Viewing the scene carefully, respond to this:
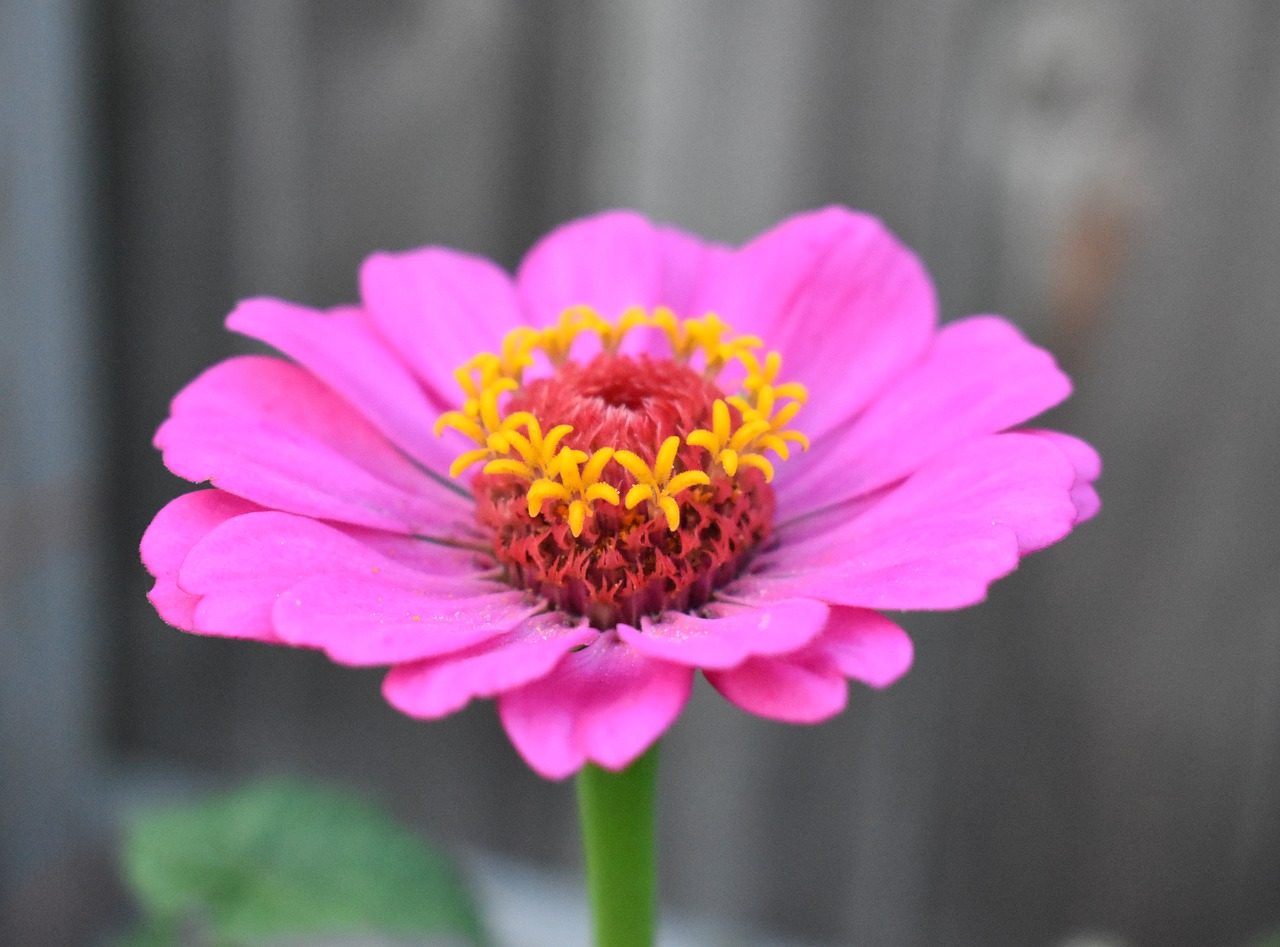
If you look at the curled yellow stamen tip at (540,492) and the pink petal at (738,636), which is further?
the curled yellow stamen tip at (540,492)

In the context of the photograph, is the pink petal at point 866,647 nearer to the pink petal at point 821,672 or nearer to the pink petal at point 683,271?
the pink petal at point 821,672

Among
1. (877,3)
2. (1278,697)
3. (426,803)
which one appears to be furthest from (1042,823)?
(877,3)

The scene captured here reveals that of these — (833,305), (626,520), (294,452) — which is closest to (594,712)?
(626,520)

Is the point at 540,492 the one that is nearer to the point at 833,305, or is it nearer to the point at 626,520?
the point at 626,520

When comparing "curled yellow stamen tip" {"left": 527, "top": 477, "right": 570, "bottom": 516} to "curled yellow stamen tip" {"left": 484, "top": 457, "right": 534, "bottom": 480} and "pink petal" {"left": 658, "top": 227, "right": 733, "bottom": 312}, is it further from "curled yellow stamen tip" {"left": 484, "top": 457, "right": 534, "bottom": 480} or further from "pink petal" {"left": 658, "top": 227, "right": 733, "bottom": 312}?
"pink petal" {"left": 658, "top": 227, "right": 733, "bottom": 312}

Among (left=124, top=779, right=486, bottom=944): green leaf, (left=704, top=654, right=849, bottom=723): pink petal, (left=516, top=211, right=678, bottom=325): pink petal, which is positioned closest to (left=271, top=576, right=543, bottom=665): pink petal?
(left=704, top=654, right=849, bottom=723): pink petal

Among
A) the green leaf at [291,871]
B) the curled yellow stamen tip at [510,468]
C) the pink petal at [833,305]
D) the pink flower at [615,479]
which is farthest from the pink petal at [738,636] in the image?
the green leaf at [291,871]
